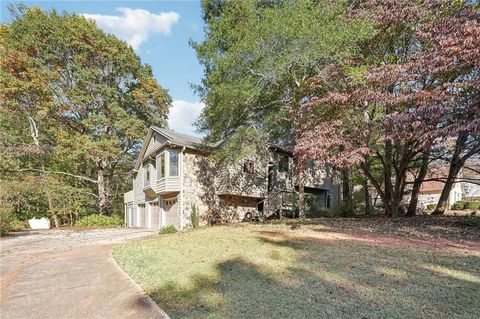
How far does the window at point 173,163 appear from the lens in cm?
1820

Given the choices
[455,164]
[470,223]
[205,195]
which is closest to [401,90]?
[455,164]

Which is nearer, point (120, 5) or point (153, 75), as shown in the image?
point (120, 5)

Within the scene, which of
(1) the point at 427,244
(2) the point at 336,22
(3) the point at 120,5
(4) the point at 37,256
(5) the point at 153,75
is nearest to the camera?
(1) the point at 427,244

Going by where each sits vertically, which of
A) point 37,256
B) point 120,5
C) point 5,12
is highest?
point 5,12

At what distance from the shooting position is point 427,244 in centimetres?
822

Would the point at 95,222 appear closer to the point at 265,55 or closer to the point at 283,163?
the point at 283,163

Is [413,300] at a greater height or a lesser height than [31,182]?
lesser

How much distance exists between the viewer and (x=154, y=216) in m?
21.3

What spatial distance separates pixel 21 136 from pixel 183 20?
17525mm

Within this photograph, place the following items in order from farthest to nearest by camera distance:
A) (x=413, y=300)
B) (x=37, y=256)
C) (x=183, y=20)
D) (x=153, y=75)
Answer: (x=153, y=75)
(x=183, y=20)
(x=37, y=256)
(x=413, y=300)

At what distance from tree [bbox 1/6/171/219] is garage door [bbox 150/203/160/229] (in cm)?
599

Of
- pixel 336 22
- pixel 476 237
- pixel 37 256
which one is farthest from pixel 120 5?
pixel 476 237

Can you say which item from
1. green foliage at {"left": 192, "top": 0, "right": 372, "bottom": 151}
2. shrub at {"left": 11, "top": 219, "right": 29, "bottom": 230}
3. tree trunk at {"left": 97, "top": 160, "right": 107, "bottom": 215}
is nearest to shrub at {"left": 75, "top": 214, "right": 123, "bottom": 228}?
tree trunk at {"left": 97, "top": 160, "right": 107, "bottom": 215}

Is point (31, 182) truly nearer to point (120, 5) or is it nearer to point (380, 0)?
point (120, 5)
